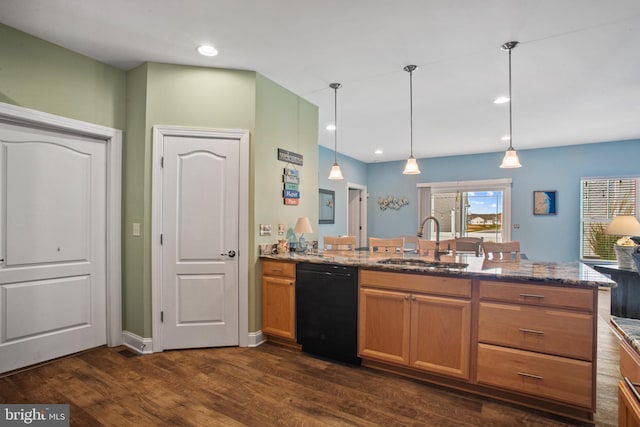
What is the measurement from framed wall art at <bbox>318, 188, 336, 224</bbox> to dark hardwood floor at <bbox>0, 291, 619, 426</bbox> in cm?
361

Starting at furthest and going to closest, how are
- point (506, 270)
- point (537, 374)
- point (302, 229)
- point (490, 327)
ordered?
point (302, 229)
point (506, 270)
point (490, 327)
point (537, 374)

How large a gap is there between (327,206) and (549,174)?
4384mm

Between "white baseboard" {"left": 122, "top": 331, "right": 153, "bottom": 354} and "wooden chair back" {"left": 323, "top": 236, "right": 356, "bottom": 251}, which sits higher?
"wooden chair back" {"left": 323, "top": 236, "right": 356, "bottom": 251}

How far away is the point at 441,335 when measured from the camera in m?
2.35

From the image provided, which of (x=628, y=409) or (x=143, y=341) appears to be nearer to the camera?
(x=628, y=409)

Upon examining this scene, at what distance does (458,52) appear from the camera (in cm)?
282

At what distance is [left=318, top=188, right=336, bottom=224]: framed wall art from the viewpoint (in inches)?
245

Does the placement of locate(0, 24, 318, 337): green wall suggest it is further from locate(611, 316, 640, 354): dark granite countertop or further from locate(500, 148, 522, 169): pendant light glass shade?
locate(611, 316, 640, 354): dark granite countertop

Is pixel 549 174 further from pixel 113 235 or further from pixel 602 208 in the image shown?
pixel 113 235

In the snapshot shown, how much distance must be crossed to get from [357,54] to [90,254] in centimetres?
308

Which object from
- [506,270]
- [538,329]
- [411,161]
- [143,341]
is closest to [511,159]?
[411,161]

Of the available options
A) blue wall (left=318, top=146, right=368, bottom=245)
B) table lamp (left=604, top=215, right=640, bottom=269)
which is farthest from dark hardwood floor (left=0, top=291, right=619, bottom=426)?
blue wall (left=318, top=146, right=368, bottom=245)

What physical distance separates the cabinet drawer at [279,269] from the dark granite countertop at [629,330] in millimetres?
2268

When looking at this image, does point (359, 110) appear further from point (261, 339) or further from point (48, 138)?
point (48, 138)
